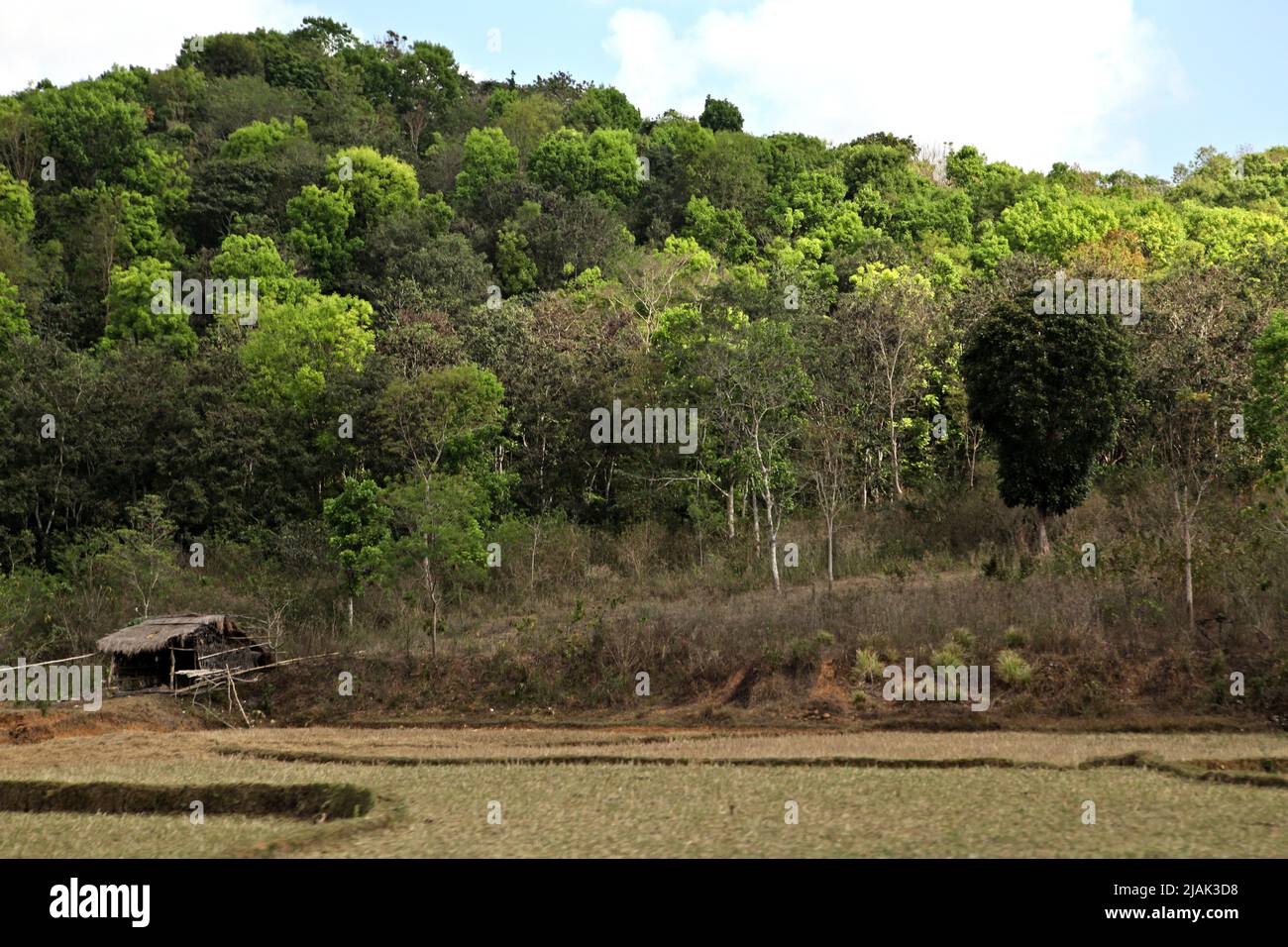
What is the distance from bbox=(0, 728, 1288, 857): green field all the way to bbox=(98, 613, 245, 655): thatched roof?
225 inches

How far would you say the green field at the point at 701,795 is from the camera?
1399 centimetres

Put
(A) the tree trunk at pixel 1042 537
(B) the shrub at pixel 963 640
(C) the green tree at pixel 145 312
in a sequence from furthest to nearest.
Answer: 1. (C) the green tree at pixel 145 312
2. (A) the tree trunk at pixel 1042 537
3. (B) the shrub at pixel 963 640

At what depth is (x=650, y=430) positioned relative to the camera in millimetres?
41281

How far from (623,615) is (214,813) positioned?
15.8 metres

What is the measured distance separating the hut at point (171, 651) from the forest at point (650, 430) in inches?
52.9

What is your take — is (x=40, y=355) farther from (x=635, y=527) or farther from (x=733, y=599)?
(x=733, y=599)

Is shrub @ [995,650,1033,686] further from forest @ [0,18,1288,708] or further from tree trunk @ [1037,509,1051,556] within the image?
tree trunk @ [1037,509,1051,556]

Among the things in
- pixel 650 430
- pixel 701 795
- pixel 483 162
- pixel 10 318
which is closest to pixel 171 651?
pixel 650 430

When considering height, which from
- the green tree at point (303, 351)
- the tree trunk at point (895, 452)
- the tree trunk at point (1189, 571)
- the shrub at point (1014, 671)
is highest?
the green tree at point (303, 351)

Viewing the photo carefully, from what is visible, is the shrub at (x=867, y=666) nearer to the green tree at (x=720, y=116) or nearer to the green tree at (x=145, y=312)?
the green tree at (x=145, y=312)

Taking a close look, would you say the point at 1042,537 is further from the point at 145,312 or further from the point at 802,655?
the point at 145,312

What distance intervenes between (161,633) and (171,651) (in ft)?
1.72

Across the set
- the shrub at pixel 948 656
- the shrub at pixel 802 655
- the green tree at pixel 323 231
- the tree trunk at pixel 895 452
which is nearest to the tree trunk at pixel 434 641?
the shrub at pixel 802 655

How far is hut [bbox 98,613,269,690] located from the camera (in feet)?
Answer: 102
